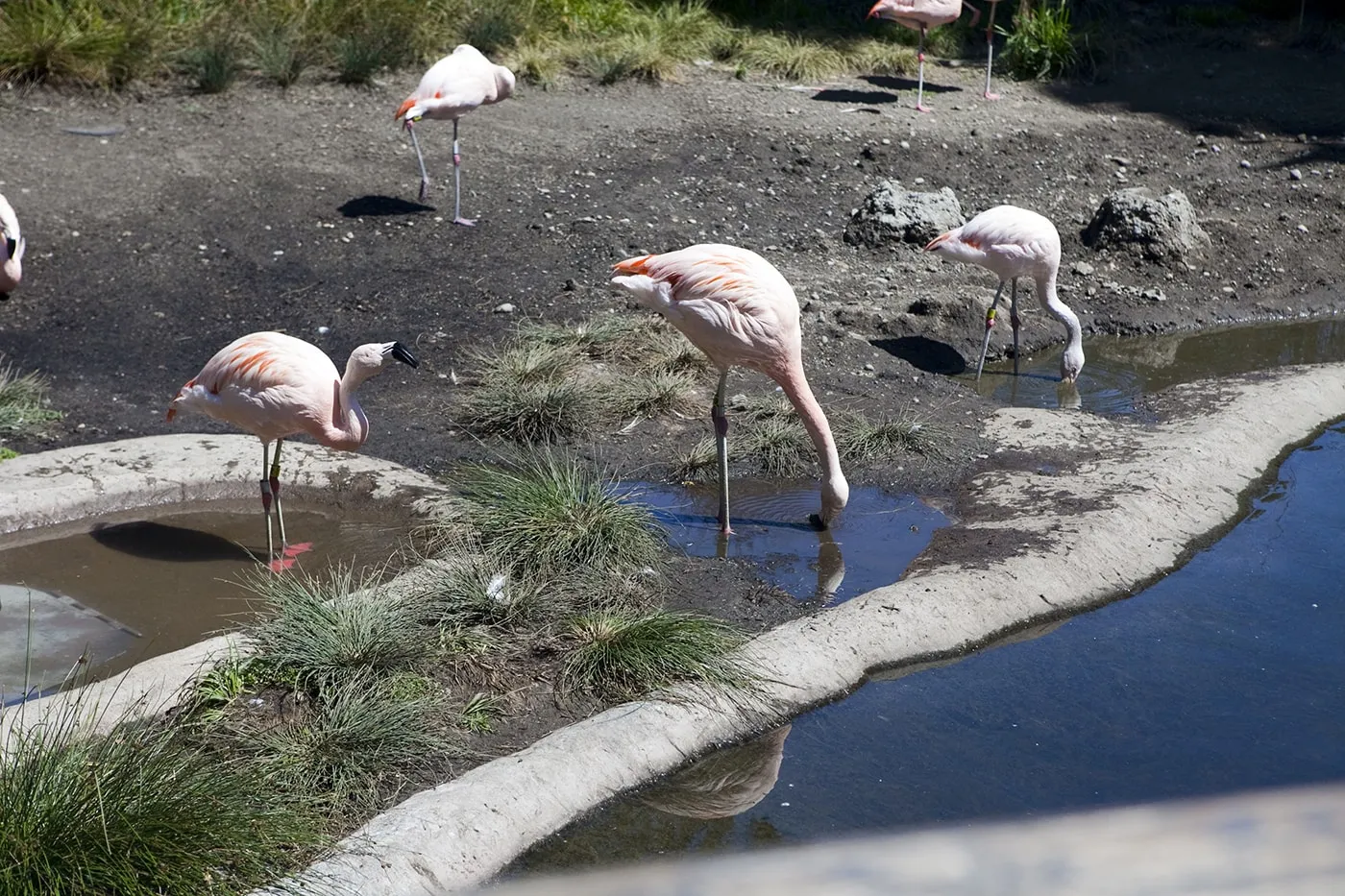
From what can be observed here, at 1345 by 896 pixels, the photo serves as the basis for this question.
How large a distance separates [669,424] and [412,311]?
1.95 m

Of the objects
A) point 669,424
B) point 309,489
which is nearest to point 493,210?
point 669,424

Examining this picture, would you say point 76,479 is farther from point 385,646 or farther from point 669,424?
point 669,424

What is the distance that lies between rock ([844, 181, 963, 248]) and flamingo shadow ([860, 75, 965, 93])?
3.49m

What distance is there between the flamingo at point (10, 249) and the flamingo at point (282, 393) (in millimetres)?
2299

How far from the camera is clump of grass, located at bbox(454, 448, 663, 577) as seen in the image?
478 cm

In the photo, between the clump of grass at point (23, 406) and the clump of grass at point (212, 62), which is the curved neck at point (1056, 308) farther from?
the clump of grass at point (212, 62)

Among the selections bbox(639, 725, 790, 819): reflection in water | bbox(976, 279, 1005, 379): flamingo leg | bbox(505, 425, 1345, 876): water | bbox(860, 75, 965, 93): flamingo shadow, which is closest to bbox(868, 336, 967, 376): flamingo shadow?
bbox(976, 279, 1005, 379): flamingo leg

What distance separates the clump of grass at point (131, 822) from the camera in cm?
279

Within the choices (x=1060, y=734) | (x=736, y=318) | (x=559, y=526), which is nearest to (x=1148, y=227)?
(x=736, y=318)

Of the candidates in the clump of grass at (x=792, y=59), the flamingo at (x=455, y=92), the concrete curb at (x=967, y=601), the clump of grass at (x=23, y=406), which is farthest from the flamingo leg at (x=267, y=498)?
the clump of grass at (x=792, y=59)

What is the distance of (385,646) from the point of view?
13.2 feet

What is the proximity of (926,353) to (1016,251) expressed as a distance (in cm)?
82

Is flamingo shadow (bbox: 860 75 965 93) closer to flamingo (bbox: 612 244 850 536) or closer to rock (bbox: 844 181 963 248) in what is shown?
rock (bbox: 844 181 963 248)

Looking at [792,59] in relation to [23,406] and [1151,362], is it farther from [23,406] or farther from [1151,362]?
[23,406]
